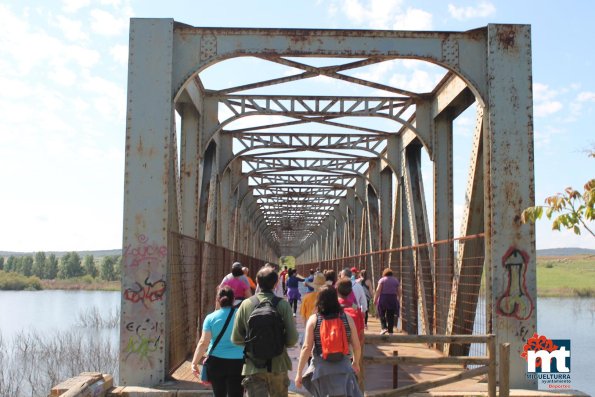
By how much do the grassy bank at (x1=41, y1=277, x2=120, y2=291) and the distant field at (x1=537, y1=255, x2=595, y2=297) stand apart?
5611cm

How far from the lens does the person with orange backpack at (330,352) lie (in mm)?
5371

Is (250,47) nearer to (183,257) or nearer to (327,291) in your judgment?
(183,257)

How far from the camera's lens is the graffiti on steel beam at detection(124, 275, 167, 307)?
9.64 meters

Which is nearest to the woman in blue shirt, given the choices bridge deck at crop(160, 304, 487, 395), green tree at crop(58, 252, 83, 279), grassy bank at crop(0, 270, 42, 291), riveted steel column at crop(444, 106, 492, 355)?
bridge deck at crop(160, 304, 487, 395)

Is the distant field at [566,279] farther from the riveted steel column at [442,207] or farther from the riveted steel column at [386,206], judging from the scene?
the riveted steel column at [442,207]

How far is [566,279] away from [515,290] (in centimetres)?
7493

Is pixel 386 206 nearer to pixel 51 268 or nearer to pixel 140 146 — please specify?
pixel 140 146

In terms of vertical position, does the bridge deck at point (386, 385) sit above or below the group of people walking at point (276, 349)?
below

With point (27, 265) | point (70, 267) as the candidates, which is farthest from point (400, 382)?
point (27, 265)

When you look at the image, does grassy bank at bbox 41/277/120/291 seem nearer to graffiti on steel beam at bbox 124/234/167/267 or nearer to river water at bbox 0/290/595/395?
river water at bbox 0/290/595/395

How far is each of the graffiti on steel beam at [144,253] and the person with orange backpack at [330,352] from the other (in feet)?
15.2

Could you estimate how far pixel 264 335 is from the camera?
5.40 m

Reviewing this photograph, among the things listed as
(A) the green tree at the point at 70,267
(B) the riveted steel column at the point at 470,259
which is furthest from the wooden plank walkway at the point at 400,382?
(A) the green tree at the point at 70,267

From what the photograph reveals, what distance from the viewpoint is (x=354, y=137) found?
1967 cm
